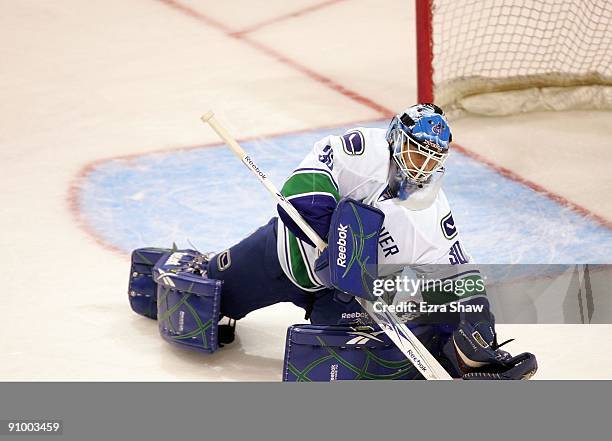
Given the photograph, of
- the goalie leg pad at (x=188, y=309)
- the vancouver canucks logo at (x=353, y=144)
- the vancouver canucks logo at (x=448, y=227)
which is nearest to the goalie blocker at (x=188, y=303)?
the goalie leg pad at (x=188, y=309)

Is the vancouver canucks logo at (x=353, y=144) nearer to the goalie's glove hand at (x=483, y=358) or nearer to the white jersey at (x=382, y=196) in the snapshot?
the white jersey at (x=382, y=196)

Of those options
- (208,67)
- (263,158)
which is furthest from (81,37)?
(263,158)

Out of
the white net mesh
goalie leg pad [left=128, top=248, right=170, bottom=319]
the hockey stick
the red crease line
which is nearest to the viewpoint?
the hockey stick

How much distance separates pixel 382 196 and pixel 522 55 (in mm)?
2675

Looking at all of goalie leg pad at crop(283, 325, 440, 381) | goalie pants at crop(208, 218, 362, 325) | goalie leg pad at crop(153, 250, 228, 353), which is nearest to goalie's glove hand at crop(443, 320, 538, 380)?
goalie leg pad at crop(283, 325, 440, 381)

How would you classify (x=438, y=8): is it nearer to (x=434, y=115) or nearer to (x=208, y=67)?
(x=208, y=67)

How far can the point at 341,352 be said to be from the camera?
375 centimetres

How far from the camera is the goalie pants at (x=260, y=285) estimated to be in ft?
12.9

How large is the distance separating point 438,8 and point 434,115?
2813mm

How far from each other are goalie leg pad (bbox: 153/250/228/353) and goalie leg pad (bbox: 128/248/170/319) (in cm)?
15

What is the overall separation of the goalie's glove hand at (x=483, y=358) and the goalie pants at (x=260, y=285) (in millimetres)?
362

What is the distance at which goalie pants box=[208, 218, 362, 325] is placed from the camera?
154 inches

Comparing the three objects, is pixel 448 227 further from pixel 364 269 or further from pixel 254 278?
pixel 254 278

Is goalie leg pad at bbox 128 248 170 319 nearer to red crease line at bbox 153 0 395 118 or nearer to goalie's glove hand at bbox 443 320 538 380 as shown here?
goalie's glove hand at bbox 443 320 538 380
